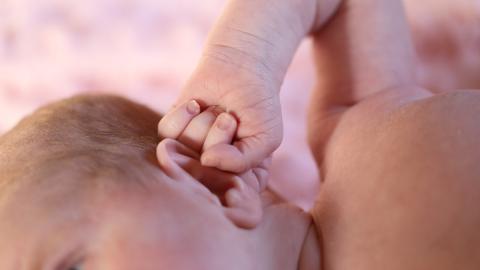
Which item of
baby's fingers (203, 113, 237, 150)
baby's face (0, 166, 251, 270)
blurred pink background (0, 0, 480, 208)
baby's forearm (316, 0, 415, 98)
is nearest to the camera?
baby's face (0, 166, 251, 270)

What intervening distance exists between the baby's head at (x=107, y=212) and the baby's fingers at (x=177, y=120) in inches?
1.7

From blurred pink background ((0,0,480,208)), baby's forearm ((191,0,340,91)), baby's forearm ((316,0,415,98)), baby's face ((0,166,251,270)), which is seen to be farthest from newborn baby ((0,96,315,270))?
blurred pink background ((0,0,480,208))

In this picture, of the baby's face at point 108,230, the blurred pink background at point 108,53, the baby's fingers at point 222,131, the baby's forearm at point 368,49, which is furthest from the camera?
the blurred pink background at point 108,53

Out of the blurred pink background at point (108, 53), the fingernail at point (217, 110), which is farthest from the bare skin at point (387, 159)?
the blurred pink background at point (108, 53)

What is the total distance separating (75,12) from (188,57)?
0.98 ft

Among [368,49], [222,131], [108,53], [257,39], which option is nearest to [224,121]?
[222,131]

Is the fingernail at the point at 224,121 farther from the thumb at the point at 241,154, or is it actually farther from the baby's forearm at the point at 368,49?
the baby's forearm at the point at 368,49

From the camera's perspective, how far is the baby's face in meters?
0.50

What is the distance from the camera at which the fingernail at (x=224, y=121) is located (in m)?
0.63

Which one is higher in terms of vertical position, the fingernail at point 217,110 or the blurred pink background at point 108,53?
the fingernail at point 217,110

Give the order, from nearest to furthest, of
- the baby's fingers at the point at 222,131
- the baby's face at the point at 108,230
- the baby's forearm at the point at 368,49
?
the baby's face at the point at 108,230 → the baby's fingers at the point at 222,131 → the baby's forearm at the point at 368,49

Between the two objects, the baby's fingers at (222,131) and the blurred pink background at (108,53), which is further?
the blurred pink background at (108,53)

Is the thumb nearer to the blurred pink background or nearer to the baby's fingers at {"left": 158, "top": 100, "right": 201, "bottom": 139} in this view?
the baby's fingers at {"left": 158, "top": 100, "right": 201, "bottom": 139}

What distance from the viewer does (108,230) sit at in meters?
0.50
